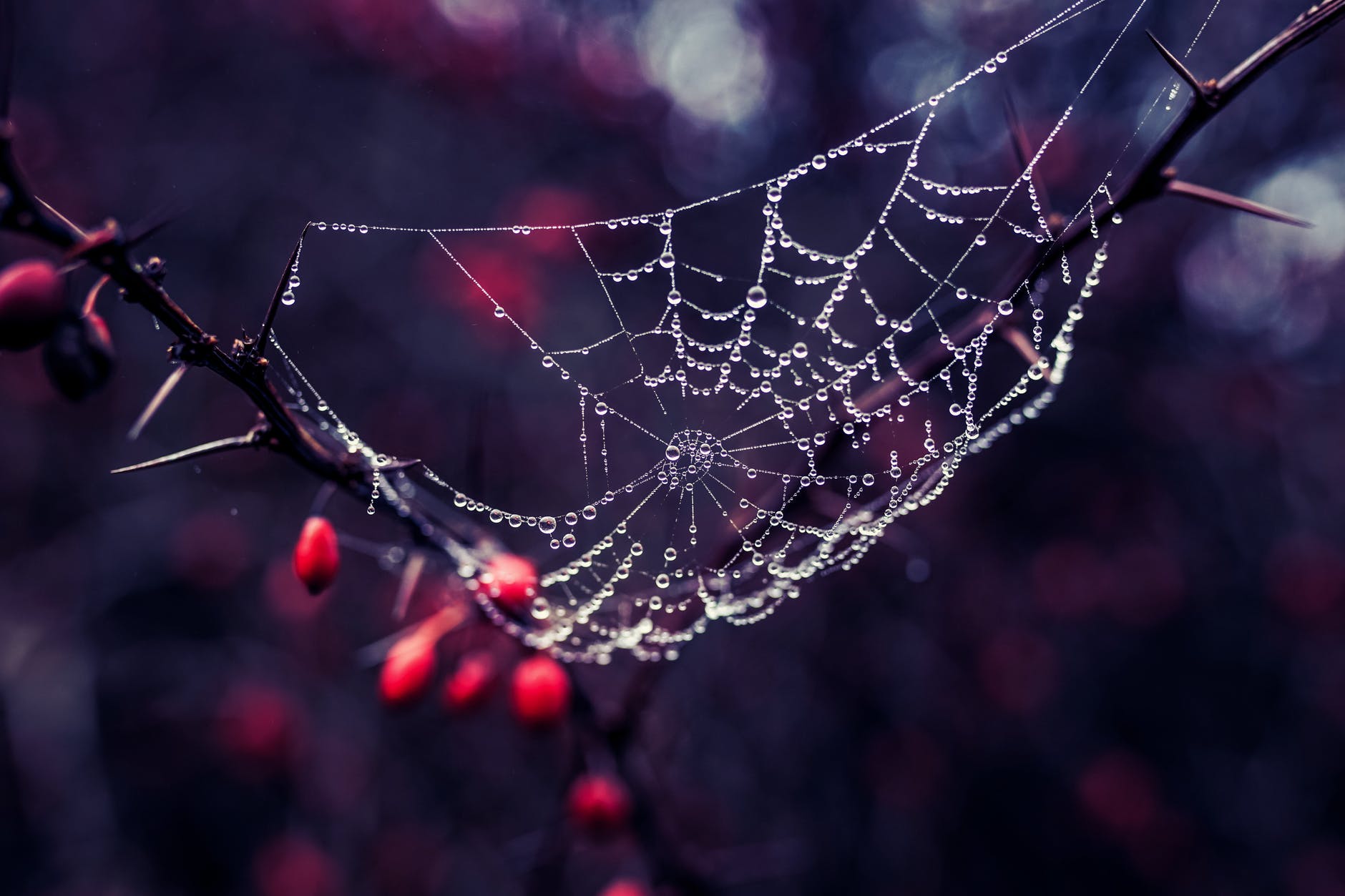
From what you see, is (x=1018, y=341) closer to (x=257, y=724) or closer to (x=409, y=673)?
(x=409, y=673)

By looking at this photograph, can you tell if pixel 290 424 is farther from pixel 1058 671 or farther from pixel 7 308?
pixel 1058 671

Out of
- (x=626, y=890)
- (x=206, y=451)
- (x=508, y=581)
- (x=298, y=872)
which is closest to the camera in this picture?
(x=206, y=451)

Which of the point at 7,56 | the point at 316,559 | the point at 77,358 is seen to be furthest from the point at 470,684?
the point at 7,56

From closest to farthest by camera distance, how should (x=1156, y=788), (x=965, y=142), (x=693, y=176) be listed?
(x=1156, y=788)
(x=965, y=142)
(x=693, y=176)

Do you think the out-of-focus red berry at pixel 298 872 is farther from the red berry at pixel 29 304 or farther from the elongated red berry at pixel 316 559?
the red berry at pixel 29 304

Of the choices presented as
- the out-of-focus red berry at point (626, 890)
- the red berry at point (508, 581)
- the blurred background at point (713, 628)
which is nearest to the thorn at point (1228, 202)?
the red berry at point (508, 581)

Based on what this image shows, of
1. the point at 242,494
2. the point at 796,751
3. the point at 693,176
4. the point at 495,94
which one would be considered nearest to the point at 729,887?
the point at 796,751

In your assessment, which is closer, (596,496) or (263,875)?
(263,875)
